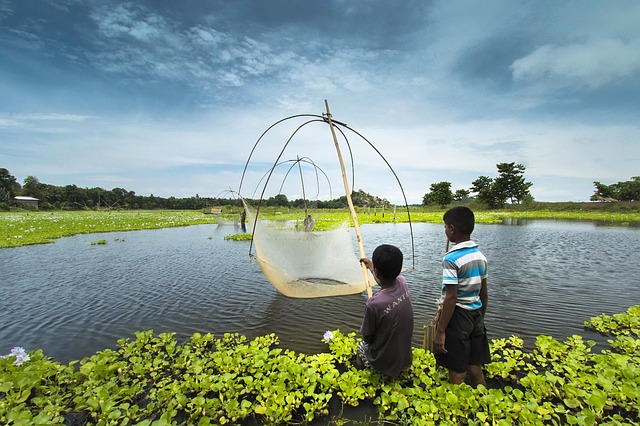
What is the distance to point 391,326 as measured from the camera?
2.84 metres

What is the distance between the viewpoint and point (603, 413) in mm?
2607

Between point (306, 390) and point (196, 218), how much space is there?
34.3 metres

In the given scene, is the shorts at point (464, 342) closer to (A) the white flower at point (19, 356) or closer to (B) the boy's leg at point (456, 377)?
(B) the boy's leg at point (456, 377)

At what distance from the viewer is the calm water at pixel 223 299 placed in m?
4.71

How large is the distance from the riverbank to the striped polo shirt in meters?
9.14

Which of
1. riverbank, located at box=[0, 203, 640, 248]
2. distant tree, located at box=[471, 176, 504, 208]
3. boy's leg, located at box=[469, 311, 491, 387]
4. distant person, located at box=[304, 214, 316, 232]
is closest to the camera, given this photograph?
boy's leg, located at box=[469, 311, 491, 387]

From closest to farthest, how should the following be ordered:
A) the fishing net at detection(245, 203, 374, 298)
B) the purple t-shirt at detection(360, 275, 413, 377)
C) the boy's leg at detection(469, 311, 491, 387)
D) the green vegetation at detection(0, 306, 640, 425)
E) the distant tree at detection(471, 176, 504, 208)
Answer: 1. the green vegetation at detection(0, 306, 640, 425)
2. the boy's leg at detection(469, 311, 491, 387)
3. the purple t-shirt at detection(360, 275, 413, 377)
4. the fishing net at detection(245, 203, 374, 298)
5. the distant tree at detection(471, 176, 504, 208)

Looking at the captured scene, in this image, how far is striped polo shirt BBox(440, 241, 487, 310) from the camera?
2.58 m

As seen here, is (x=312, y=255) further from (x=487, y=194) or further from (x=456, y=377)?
(x=487, y=194)

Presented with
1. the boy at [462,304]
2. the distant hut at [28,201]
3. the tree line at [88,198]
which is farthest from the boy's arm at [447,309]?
the distant hut at [28,201]

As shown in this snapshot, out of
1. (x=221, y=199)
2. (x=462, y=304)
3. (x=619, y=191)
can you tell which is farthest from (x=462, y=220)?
(x=619, y=191)

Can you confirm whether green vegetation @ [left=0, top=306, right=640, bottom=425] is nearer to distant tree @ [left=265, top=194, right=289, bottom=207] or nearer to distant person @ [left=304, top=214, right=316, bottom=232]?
distant person @ [left=304, top=214, right=316, bottom=232]

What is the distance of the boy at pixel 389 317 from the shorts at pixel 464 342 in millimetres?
353

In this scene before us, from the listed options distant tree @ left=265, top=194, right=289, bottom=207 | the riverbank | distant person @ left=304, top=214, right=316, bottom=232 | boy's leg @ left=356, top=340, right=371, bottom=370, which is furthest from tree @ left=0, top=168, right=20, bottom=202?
boy's leg @ left=356, top=340, right=371, bottom=370
